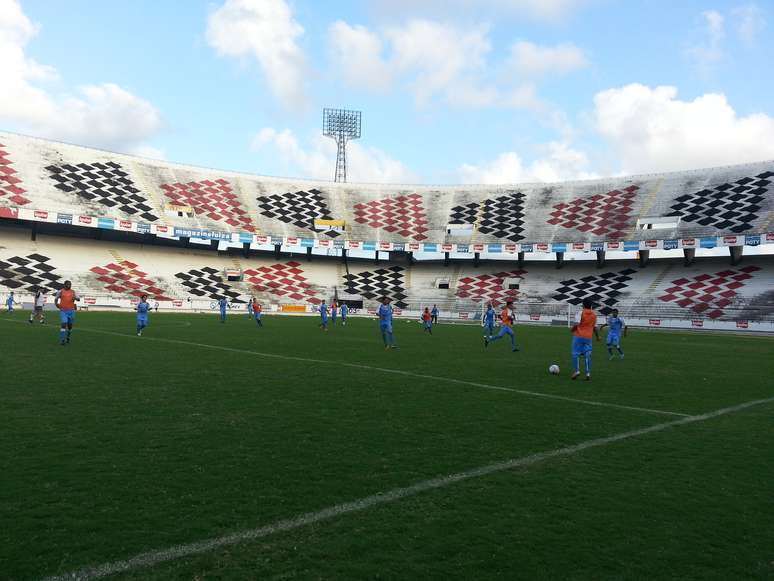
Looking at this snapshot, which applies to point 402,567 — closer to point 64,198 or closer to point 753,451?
point 753,451

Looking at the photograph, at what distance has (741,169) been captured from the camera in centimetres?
5622

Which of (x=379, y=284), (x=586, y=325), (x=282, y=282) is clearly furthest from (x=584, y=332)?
(x=379, y=284)

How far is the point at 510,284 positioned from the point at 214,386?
49.2 meters

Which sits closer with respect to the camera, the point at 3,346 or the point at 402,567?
the point at 402,567

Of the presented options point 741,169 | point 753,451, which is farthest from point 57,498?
point 741,169

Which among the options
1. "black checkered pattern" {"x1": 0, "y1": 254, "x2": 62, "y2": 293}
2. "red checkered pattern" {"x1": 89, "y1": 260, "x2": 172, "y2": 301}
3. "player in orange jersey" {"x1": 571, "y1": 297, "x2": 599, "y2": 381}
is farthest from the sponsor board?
"black checkered pattern" {"x1": 0, "y1": 254, "x2": 62, "y2": 293}

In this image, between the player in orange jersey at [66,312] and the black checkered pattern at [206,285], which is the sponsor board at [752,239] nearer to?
the black checkered pattern at [206,285]

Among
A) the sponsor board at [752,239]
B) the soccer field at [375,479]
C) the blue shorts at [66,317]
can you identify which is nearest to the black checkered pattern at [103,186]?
→ the blue shorts at [66,317]

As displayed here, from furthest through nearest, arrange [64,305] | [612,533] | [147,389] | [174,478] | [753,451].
Answer: [64,305], [147,389], [753,451], [174,478], [612,533]

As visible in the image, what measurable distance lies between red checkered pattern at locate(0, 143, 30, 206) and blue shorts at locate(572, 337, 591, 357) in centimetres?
4921

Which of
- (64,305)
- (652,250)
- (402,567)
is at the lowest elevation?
(402,567)

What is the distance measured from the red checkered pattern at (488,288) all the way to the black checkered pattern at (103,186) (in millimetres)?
30260

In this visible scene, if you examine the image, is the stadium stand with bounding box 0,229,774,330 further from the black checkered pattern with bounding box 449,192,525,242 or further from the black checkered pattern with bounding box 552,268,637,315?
the black checkered pattern with bounding box 449,192,525,242

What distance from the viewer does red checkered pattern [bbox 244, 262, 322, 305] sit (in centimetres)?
5672
